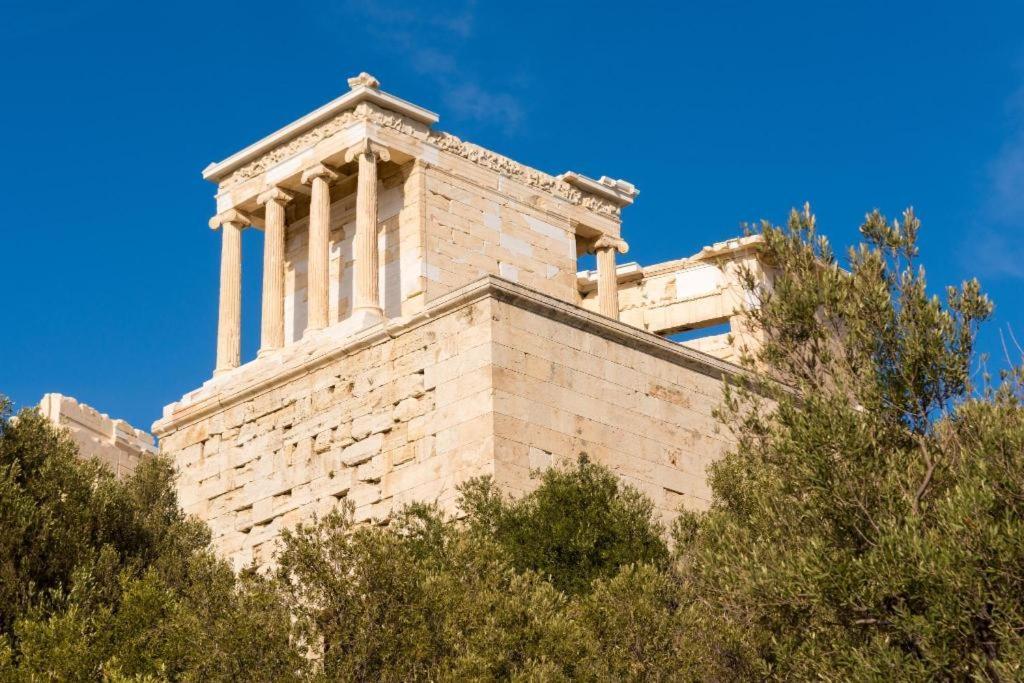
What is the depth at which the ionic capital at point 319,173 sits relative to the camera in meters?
29.6

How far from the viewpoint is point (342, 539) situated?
15430mm

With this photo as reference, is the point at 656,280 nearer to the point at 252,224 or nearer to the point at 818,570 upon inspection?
the point at 252,224

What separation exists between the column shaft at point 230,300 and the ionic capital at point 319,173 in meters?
2.08

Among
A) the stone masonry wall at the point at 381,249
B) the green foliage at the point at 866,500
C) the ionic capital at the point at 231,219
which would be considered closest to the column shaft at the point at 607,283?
the stone masonry wall at the point at 381,249

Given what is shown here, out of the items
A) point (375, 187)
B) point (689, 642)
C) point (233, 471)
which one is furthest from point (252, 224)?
point (689, 642)

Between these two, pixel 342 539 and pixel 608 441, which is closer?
pixel 342 539

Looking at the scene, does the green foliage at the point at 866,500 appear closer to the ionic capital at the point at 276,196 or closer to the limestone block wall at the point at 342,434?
the limestone block wall at the point at 342,434

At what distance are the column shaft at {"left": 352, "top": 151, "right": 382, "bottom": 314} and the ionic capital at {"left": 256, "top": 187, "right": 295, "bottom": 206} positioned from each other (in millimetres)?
1651

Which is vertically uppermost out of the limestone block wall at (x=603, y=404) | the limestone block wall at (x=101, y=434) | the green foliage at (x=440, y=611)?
the limestone block wall at (x=101, y=434)

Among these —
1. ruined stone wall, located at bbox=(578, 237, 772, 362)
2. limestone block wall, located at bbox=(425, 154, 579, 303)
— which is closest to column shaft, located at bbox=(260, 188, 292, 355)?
limestone block wall, located at bbox=(425, 154, 579, 303)

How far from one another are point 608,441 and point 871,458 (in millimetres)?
5961

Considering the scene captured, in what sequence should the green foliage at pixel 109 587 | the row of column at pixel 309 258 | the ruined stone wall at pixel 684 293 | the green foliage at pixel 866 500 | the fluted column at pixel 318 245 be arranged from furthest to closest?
the ruined stone wall at pixel 684 293, the fluted column at pixel 318 245, the row of column at pixel 309 258, the green foliage at pixel 109 587, the green foliage at pixel 866 500

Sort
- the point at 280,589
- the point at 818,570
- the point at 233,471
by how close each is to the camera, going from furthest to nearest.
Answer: the point at 233,471 → the point at 280,589 → the point at 818,570

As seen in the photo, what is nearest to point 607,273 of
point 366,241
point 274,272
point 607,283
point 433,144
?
point 607,283
